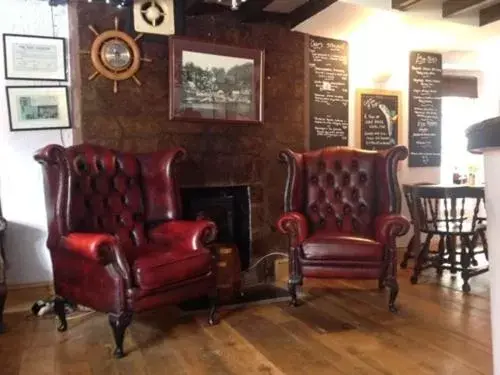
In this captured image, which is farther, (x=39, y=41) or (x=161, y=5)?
(x=161, y=5)

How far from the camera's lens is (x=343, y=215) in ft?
11.5

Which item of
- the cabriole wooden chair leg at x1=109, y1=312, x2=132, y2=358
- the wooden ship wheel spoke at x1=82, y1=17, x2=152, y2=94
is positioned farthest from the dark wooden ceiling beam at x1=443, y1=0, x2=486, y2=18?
the cabriole wooden chair leg at x1=109, y1=312, x2=132, y2=358

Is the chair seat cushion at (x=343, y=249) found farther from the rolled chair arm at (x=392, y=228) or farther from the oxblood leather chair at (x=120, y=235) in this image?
the oxblood leather chair at (x=120, y=235)

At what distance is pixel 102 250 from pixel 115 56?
5.33 ft


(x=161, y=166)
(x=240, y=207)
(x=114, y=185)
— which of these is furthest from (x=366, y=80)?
(x=114, y=185)

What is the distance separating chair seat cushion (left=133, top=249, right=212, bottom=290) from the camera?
7.72 feet

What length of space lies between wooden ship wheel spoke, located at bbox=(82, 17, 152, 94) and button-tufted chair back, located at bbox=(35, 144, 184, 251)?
0.65 m

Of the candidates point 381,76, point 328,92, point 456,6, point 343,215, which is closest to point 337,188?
point 343,215

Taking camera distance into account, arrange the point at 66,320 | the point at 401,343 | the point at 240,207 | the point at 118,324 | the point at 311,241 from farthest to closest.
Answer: the point at 240,207, the point at 311,241, the point at 66,320, the point at 401,343, the point at 118,324

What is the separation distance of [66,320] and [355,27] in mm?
3244

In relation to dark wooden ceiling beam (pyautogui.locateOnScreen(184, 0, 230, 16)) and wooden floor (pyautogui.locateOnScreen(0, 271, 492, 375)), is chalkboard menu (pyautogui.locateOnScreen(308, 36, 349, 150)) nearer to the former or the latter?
dark wooden ceiling beam (pyautogui.locateOnScreen(184, 0, 230, 16))

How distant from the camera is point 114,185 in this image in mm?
2959

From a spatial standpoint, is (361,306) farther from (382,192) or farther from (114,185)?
(114,185)

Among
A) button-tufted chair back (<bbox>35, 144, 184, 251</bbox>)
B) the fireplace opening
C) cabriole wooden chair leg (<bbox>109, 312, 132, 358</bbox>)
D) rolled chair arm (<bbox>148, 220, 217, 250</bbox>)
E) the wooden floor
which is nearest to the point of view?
the wooden floor
